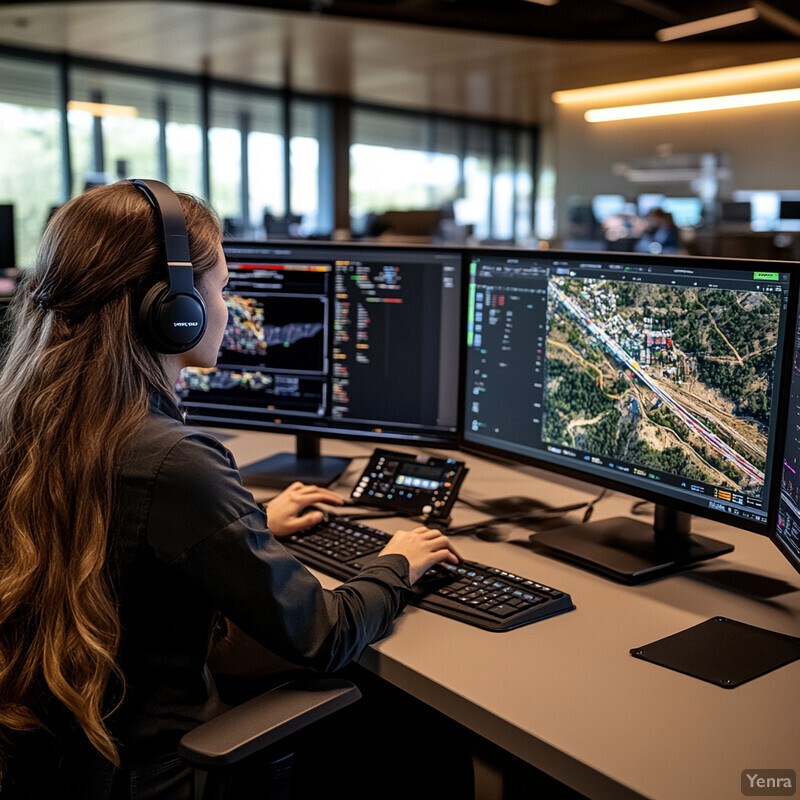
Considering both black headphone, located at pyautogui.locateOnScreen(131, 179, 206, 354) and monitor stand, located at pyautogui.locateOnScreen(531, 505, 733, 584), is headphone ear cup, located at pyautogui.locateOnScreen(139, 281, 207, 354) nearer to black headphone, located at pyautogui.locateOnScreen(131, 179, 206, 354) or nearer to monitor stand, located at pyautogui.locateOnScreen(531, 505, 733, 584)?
black headphone, located at pyautogui.locateOnScreen(131, 179, 206, 354)

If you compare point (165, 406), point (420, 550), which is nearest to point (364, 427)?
point (420, 550)

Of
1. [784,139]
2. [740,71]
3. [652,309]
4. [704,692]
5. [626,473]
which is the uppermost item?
[740,71]

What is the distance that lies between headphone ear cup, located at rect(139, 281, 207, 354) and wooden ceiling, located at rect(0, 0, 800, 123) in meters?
5.71

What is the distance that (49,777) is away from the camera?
966 millimetres

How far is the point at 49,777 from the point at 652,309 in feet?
3.35

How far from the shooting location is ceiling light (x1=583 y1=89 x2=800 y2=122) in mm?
7609

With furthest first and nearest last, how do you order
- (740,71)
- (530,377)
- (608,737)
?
(740,71)
(530,377)
(608,737)

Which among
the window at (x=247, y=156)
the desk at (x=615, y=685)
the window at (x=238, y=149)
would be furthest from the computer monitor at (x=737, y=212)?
the desk at (x=615, y=685)

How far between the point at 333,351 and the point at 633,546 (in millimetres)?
739

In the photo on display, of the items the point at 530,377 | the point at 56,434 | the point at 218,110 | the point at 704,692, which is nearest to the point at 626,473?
the point at 530,377

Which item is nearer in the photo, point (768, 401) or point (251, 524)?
point (251, 524)

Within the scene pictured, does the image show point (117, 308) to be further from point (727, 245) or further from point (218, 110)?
point (218, 110)

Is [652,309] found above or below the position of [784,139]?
below

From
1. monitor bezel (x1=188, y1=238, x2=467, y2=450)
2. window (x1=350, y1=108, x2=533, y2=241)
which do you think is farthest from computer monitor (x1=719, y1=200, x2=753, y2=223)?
monitor bezel (x1=188, y1=238, x2=467, y2=450)
